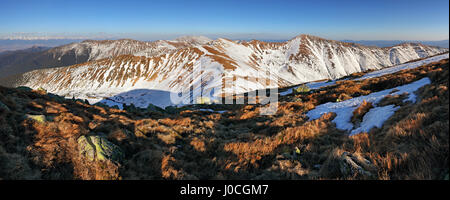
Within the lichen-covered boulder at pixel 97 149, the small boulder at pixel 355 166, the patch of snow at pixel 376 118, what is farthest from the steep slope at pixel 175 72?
the small boulder at pixel 355 166

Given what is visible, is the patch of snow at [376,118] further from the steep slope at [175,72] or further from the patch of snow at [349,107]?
the steep slope at [175,72]

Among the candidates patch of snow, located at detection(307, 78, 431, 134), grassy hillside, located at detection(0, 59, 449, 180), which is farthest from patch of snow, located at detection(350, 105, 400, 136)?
grassy hillside, located at detection(0, 59, 449, 180)

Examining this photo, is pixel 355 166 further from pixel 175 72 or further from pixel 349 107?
pixel 175 72

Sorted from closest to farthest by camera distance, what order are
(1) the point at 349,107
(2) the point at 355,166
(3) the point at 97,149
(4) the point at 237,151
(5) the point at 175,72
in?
(2) the point at 355,166 < (3) the point at 97,149 < (4) the point at 237,151 < (1) the point at 349,107 < (5) the point at 175,72

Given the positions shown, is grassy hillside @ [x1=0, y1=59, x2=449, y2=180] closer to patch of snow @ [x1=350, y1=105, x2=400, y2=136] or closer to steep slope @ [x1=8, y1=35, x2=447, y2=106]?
patch of snow @ [x1=350, y1=105, x2=400, y2=136]

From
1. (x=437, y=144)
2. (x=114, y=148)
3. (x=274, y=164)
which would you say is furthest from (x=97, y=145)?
(x=437, y=144)

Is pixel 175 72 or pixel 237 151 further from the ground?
pixel 175 72

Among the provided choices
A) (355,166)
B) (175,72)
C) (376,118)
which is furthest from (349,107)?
(175,72)

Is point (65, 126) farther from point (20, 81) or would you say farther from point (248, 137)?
point (20, 81)
